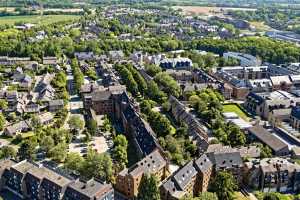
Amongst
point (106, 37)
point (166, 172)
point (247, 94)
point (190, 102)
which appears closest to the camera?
point (166, 172)

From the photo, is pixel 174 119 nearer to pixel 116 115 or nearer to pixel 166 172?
pixel 116 115

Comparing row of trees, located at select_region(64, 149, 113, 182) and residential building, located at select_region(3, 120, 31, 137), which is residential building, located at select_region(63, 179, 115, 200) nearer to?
row of trees, located at select_region(64, 149, 113, 182)

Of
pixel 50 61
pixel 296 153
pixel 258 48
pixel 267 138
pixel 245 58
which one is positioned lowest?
pixel 296 153

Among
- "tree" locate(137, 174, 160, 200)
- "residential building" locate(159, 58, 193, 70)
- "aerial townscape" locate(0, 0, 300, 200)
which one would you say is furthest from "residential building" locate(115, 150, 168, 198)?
"residential building" locate(159, 58, 193, 70)

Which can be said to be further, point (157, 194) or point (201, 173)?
point (201, 173)

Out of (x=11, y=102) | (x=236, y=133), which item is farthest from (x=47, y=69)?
(x=236, y=133)

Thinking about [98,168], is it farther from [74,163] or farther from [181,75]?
[181,75]

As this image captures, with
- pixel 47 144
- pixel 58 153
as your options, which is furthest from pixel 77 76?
pixel 58 153

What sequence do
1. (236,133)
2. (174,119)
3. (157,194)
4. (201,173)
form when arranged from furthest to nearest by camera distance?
(174,119) < (236,133) < (201,173) < (157,194)
